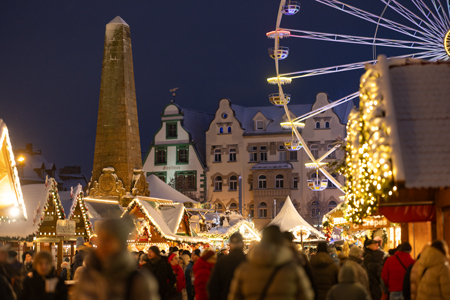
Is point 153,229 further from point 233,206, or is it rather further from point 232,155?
point 232,155

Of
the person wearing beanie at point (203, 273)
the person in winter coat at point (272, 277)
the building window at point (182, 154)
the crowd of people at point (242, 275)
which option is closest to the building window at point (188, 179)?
the building window at point (182, 154)

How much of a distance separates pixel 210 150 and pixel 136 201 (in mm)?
35045

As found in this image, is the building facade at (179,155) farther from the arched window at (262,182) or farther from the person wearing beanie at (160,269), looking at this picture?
the person wearing beanie at (160,269)

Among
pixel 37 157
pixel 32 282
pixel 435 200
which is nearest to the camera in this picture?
pixel 32 282

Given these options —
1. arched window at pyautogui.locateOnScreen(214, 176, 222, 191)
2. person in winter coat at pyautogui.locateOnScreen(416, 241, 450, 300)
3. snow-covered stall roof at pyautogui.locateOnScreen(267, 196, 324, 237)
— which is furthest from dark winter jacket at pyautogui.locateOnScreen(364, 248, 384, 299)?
arched window at pyautogui.locateOnScreen(214, 176, 222, 191)

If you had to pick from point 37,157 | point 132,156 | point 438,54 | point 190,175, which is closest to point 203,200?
point 190,175

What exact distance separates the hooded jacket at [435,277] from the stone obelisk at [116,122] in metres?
21.4

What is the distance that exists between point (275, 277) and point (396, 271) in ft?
18.9

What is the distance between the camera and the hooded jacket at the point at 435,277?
24.3ft

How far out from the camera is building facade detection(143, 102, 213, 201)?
59.5m

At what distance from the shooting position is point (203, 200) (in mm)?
59031

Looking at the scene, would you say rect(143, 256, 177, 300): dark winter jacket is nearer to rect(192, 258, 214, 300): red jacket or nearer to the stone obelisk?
rect(192, 258, 214, 300): red jacket

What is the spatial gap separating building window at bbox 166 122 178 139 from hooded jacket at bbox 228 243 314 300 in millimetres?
54320

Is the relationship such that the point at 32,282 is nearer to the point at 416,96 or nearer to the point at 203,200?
the point at 416,96
